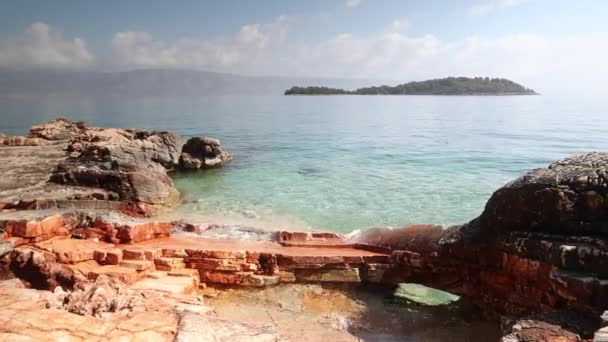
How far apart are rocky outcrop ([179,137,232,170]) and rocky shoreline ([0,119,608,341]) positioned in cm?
1073

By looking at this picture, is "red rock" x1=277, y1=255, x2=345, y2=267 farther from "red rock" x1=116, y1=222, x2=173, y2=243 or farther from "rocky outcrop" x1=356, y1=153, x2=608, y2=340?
"red rock" x1=116, y1=222, x2=173, y2=243

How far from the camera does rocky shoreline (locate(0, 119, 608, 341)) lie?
5.55 meters

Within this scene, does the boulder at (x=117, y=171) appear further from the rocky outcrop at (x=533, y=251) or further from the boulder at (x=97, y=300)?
the rocky outcrop at (x=533, y=251)

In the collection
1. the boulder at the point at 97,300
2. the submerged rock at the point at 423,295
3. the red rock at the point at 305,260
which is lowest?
the submerged rock at the point at 423,295

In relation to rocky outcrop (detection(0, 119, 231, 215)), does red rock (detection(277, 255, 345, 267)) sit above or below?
below

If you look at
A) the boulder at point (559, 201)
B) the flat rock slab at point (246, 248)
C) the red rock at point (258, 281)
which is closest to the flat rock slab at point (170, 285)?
the flat rock slab at point (246, 248)

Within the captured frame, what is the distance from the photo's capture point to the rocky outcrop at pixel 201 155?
78.9ft

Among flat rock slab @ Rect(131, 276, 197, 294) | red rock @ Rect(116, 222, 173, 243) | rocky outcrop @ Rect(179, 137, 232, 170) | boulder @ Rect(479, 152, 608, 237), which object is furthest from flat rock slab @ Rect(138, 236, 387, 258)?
rocky outcrop @ Rect(179, 137, 232, 170)

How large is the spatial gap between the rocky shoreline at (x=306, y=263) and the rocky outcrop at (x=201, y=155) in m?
10.7

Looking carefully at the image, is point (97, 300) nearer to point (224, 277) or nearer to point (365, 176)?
point (224, 277)

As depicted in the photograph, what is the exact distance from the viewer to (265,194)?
57.7 ft

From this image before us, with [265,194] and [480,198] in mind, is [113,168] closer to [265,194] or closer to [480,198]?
[265,194]

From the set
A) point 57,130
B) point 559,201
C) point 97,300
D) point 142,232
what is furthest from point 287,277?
point 57,130

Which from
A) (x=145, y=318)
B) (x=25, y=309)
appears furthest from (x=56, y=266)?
(x=145, y=318)
